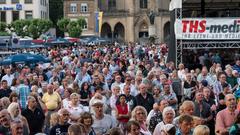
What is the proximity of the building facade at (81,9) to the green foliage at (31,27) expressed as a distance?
13122 mm

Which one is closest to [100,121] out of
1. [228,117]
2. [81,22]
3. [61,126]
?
[61,126]

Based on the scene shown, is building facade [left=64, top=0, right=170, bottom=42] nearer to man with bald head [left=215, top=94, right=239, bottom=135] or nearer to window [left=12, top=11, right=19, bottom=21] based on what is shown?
window [left=12, top=11, right=19, bottom=21]

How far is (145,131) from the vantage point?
32.3ft

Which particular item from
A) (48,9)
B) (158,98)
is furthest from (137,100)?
(48,9)

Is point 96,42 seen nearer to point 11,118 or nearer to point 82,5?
point 82,5

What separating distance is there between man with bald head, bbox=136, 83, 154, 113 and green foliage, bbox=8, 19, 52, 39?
207 feet

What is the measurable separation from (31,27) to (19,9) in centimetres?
1465

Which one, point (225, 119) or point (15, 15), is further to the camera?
point (15, 15)

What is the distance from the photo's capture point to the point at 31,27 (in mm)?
75625

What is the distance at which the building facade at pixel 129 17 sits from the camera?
91750 mm

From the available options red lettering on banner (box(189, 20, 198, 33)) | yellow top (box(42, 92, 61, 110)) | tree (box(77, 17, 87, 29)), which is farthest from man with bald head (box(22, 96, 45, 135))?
tree (box(77, 17, 87, 29))

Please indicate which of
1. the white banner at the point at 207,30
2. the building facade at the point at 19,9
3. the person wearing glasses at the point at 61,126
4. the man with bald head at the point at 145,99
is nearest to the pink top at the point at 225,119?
the person wearing glasses at the point at 61,126

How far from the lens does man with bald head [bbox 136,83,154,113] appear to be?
13.5m

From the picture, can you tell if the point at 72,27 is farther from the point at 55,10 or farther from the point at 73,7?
the point at 55,10
